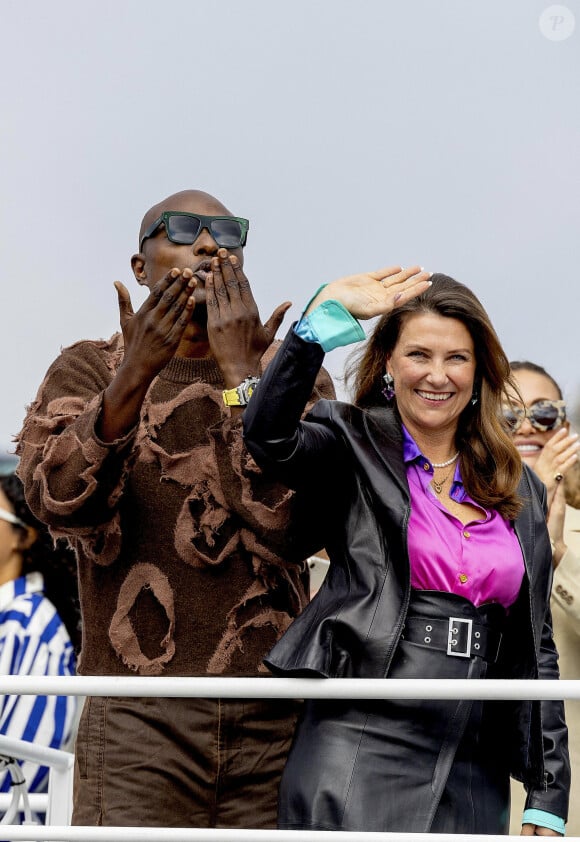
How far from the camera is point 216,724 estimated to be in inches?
117

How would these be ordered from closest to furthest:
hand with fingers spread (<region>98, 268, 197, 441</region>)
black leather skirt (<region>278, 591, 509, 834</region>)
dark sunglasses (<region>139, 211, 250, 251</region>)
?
black leather skirt (<region>278, 591, 509, 834</region>), hand with fingers spread (<region>98, 268, 197, 441</region>), dark sunglasses (<region>139, 211, 250, 251</region>)

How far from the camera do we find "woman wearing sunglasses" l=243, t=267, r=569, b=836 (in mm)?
2627

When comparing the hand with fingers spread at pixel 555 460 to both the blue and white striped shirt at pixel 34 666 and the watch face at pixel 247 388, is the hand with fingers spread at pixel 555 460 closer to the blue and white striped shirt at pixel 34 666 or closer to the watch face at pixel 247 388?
the watch face at pixel 247 388

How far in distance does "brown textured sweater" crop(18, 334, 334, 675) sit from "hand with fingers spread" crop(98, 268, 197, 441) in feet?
0.13

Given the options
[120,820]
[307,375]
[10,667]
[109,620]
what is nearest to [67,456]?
[109,620]

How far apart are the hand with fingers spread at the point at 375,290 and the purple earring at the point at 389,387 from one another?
36cm

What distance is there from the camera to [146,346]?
284cm

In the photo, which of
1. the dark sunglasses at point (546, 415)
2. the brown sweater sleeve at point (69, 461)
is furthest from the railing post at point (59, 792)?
the dark sunglasses at point (546, 415)

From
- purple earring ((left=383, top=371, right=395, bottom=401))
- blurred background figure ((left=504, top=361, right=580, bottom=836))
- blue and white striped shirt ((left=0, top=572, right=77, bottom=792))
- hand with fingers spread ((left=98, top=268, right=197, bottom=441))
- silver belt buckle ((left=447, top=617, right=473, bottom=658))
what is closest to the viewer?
silver belt buckle ((left=447, top=617, right=473, bottom=658))

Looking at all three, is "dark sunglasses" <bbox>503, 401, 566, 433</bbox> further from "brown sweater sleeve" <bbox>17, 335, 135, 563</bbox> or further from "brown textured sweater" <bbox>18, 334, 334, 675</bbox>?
"brown sweater sleeve" <bbox>17, 335, 135, 563</bbox>

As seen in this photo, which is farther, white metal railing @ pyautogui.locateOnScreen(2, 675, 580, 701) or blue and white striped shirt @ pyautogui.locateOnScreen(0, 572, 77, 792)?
blue and white striped shirt @ pyautogui.locateOnScreen(0, 572, 77, 792)

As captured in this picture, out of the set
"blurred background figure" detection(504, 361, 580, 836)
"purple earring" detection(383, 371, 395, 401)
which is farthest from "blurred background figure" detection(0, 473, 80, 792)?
"purple earring" detection(383, 371, 395, 401)

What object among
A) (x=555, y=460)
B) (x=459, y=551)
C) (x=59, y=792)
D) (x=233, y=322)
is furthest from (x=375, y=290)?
(x=59, y=792)

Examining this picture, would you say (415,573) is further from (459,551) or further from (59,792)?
(59,792)
